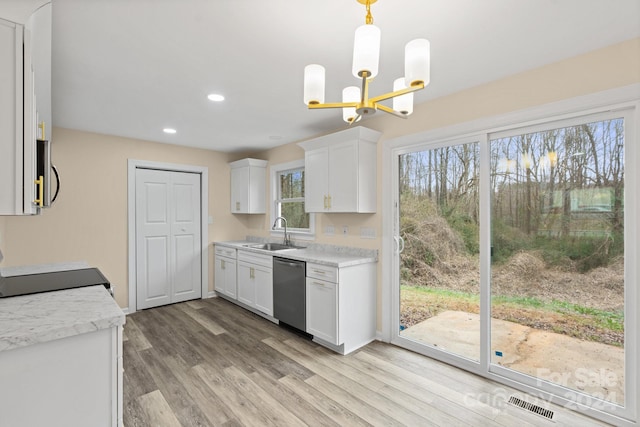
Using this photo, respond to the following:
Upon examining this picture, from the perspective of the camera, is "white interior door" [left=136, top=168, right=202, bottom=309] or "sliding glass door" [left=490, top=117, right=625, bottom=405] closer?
"sliding glass door" [left=490, top=117, right=625, bottom=405]

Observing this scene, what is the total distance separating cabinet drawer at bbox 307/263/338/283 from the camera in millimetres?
2927

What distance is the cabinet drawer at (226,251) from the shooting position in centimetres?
444

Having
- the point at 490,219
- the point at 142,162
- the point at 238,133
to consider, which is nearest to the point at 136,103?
the point at 238,133

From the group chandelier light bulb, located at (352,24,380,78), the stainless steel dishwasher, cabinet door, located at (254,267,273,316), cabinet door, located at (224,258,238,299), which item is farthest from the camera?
cabinet door, located at (224,258,238,299)

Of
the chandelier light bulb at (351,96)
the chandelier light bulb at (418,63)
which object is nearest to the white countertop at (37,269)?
the chandelier light bulb at (351,96)

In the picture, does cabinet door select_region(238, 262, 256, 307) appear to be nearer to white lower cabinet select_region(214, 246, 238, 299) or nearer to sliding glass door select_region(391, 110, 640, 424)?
white lower cabinet select_region(214, 246, 238, 299)

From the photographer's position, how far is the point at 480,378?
2.49 m

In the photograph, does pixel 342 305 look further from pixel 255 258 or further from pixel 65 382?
pixel 65 382

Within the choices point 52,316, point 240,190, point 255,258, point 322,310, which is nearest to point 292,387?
point 322,310

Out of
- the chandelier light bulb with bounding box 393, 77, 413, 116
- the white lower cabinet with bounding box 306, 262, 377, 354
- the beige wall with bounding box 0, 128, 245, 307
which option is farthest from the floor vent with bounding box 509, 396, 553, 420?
the beige wall with bounding box 0, 128, 245, 307

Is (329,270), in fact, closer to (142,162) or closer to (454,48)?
(454,48)

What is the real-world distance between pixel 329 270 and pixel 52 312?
2066mm

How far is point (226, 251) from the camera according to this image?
461 centimetres

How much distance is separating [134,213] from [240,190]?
4.91 feet
